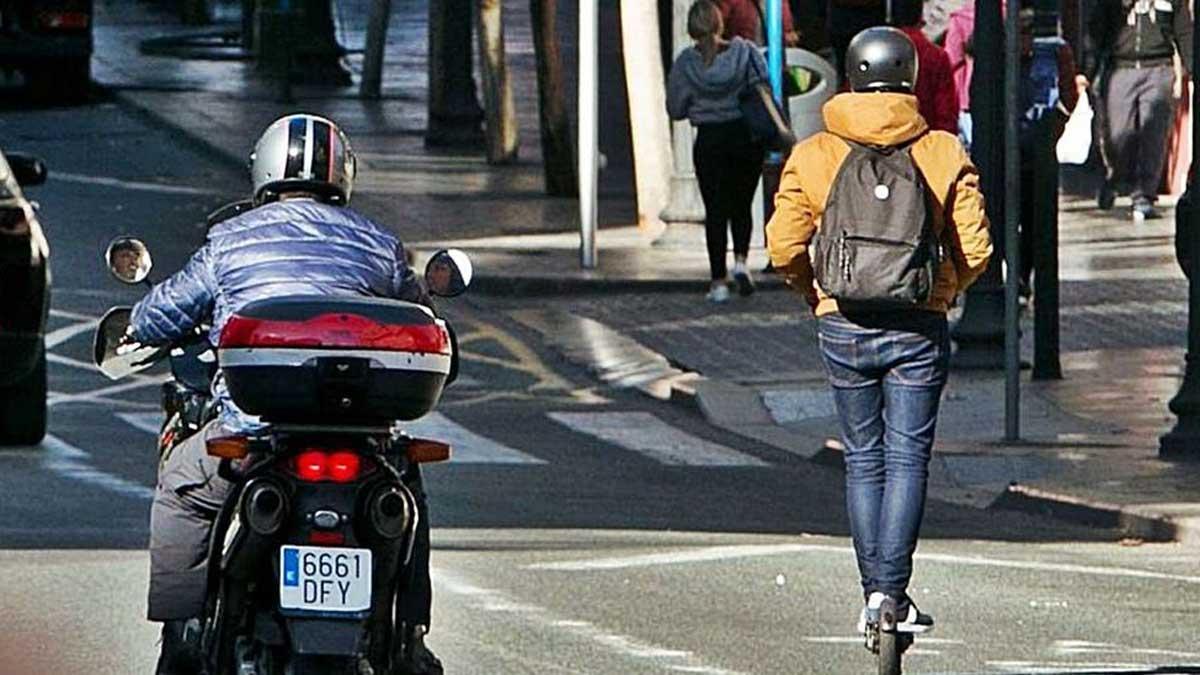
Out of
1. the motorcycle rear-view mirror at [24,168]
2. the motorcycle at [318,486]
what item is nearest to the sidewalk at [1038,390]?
the motorcycle rear-view mirror at [24,168]

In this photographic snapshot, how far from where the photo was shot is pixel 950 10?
75.4 feet

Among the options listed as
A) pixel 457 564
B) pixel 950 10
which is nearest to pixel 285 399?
pixel 457 564

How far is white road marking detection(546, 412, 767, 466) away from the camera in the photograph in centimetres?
1458

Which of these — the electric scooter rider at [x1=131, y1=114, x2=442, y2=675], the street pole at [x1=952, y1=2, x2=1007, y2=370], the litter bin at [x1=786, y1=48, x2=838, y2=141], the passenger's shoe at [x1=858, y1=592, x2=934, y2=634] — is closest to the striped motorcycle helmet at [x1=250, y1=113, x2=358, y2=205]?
the electric scooter rider at [x1=131, y1=114, x2=442, y2=675]

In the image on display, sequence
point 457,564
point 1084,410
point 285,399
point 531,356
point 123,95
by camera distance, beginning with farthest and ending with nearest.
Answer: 1. point 123,95
2. point 531,356
3. point 1084,410
4. point 457,564
5. point 285,399

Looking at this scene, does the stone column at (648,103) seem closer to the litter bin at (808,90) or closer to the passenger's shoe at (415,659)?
the litter bin at (808,90)

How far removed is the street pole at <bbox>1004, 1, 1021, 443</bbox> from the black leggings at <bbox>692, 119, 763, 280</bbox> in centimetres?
507

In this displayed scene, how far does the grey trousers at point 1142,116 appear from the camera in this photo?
22828mm

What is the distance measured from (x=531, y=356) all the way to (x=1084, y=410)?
11.9 ft

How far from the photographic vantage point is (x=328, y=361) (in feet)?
22.2

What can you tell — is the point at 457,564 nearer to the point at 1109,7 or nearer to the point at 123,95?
the point at 1109,7

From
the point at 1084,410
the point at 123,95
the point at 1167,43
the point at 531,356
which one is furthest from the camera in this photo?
the point at 123,95

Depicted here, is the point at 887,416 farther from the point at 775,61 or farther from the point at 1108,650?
the point at 775,61

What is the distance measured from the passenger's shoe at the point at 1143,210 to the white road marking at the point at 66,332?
27.4 feet
